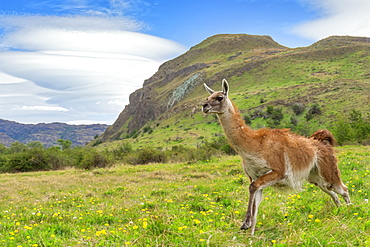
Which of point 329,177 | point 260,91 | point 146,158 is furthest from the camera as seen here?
point 260,91

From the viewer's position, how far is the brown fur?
560 cm

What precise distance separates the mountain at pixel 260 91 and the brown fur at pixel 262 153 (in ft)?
127

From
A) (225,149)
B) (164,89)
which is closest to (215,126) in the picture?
(225,149)

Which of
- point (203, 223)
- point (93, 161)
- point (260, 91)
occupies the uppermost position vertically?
point (260, 91)

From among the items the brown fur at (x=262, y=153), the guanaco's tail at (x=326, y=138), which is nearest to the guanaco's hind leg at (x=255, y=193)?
the brown fur at (x=262, y=153)

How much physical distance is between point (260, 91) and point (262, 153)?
318ft

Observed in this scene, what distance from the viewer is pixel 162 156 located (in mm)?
34875

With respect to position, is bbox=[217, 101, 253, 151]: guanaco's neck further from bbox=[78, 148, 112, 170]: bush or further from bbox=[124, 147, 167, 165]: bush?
bbox=[124, 147, 167, 165]: bush

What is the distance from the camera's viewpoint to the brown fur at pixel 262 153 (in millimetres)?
5602

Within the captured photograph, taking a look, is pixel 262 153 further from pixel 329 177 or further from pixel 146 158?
pixel 146 158

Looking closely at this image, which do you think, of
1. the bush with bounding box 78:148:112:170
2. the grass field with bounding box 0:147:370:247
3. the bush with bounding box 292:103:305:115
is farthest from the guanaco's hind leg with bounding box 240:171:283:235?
the bush with bounding box 292:103:305:115

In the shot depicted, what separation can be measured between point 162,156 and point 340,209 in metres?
29.7

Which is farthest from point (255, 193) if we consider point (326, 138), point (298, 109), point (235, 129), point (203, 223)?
point (298, 109)

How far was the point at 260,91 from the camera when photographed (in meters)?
98.9
